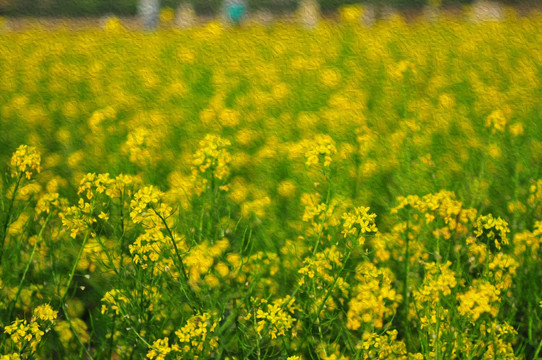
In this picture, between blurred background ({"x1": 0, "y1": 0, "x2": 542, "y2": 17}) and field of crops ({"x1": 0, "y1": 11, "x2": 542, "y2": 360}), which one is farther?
blurred background ({"x1": 0, "y1": 0, "x2": 542, "y2": 17})

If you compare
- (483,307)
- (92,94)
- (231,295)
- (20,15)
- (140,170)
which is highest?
(483,307)

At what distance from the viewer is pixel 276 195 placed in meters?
2.97

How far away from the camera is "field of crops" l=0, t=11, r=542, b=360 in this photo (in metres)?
1.86

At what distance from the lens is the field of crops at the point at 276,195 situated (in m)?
1.86

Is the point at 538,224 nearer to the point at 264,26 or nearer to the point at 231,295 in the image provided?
the point at 231,295

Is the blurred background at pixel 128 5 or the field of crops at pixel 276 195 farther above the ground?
the field of crops at pixel 276 195

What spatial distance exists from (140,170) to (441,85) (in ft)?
7.69

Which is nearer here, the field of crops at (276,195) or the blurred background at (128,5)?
the field of crops at (276,195)

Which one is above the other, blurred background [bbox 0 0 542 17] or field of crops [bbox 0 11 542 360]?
field of crops [bbox 0 11 542 360]

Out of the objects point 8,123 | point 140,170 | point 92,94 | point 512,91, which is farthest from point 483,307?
point 92,94

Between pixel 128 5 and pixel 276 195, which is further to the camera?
pixel 128 5

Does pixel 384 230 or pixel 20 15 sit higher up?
pixel 384 230

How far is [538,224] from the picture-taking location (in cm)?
192

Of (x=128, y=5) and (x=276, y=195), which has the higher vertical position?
(x=276, y=195)
